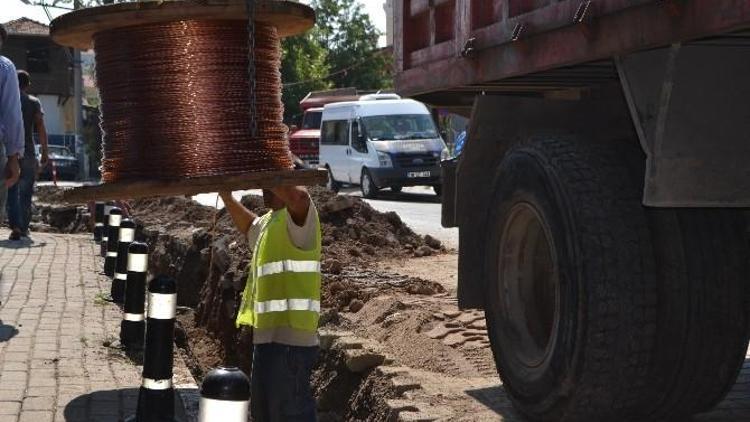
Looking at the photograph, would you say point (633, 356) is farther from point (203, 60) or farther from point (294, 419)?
point (203, 60)

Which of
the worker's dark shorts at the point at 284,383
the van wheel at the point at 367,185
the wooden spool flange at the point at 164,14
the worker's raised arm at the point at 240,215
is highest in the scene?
the wooden spool flange at the point at 164,14

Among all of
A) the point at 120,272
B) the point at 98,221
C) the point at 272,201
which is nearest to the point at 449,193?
the point at 272,201

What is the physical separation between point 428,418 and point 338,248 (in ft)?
23.9

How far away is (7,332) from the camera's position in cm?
838

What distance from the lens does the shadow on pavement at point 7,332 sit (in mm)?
8178

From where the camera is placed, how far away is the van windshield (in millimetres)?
28953

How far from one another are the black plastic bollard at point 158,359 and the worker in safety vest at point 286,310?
783 mm

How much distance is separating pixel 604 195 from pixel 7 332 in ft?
15.5

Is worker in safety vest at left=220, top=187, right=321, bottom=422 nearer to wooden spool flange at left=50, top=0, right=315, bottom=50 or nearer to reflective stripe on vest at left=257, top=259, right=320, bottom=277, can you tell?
reflective stripe on vest at left=257, top=259, right=320, bottom=277

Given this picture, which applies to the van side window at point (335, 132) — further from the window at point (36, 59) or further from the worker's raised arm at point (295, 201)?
the window at point (36, 59)

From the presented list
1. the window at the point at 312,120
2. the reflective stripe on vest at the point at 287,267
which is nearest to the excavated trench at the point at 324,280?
the reflective stripe on vest at the point at 287,267

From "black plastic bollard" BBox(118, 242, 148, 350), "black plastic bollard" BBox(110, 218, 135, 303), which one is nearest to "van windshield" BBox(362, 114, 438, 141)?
"black plastic bollard" BBox(110, 218, 135, 303)

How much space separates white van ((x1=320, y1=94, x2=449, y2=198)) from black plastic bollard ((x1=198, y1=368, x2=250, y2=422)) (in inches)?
963

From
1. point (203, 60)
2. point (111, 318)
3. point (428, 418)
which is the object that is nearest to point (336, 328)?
point (111, 318)
